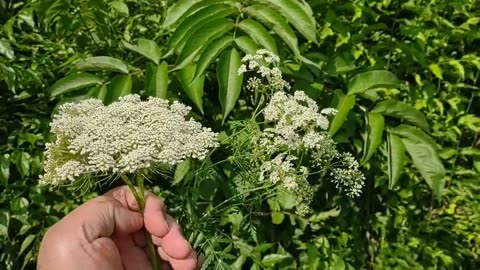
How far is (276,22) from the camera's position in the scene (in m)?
1.84

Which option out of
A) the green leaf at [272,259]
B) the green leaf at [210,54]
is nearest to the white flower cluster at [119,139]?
the green leaf at [210,54]

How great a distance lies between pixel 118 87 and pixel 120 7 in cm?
42

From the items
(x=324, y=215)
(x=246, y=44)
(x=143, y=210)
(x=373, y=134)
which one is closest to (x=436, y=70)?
(x=324, y=215)

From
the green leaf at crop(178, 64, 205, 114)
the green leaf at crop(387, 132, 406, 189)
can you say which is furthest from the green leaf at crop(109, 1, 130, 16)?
the green leaf at crop(387, 132, 406, 189)

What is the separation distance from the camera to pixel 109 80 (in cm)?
207

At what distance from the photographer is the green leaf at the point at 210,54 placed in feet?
5.81

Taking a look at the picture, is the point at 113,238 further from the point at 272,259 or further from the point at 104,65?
the point at 272,259

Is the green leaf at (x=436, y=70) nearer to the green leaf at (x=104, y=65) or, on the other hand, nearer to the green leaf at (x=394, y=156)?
the green leaf at (x=394, y=156)

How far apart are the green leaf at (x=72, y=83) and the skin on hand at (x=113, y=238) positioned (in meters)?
0.70

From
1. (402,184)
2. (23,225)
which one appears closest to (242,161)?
(23,225)

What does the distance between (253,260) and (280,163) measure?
2.82ft

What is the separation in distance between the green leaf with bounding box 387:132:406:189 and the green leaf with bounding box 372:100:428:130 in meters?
0.05

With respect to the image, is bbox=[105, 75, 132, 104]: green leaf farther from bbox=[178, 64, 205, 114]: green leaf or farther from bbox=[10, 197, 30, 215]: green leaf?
bbox=[10, 197, 30, 215]: green leaf

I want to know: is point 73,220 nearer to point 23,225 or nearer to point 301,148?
point 301,148
